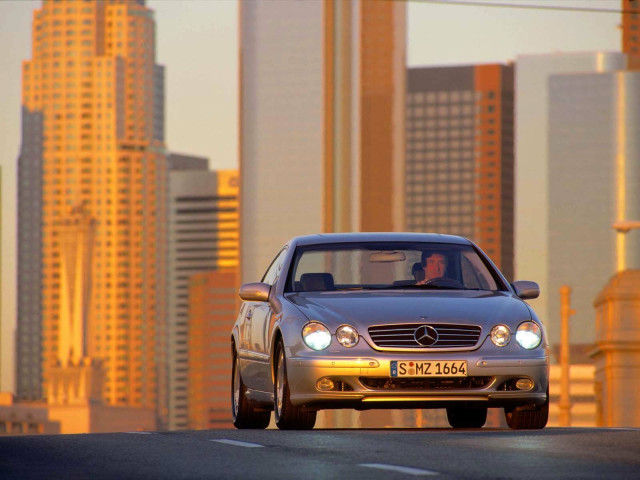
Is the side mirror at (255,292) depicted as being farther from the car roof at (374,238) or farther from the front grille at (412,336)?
the front grille at (412,336)

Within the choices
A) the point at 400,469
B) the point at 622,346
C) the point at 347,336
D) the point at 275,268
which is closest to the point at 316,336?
the point at 347,336

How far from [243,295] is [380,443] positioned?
3.10 m

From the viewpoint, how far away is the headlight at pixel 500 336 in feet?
40.4

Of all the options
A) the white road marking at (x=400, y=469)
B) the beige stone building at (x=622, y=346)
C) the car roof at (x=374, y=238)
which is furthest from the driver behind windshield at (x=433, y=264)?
the beige stone building at (x=622, y=346)

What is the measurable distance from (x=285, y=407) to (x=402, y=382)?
0.96m

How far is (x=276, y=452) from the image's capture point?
33.0 feet

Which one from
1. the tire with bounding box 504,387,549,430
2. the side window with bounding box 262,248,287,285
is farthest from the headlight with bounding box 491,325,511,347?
the side window with bounding box 262,248,287,285

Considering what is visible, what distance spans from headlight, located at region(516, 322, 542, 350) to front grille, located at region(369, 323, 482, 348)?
37 cm

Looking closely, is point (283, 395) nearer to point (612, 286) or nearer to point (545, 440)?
point (545, 440)

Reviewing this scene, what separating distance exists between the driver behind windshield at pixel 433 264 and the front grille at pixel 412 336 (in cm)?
115

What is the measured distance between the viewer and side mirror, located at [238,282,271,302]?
13.4 m

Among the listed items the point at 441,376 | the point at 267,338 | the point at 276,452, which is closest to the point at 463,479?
the point at 276,452

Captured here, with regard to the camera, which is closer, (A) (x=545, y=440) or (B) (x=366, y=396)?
(A) (x=545, y=440)

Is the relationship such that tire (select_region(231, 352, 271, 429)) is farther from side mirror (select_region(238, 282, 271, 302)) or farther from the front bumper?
the front bumper
